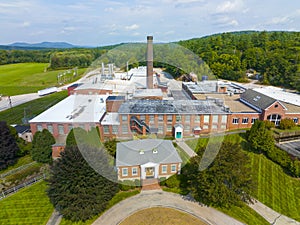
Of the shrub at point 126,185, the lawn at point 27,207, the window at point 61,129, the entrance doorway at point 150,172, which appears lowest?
the lawn at point 27,207

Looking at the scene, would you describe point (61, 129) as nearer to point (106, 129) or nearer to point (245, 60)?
point (106, 129)

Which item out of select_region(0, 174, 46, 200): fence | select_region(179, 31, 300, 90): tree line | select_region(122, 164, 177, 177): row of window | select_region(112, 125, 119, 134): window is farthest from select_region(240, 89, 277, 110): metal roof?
select_region(0, 174, 46, 200): fence

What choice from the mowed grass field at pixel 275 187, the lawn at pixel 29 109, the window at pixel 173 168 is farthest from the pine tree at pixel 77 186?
the lawn at pixel 29 109

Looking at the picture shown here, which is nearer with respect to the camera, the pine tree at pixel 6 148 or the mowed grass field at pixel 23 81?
the pine tree at pixel 6 148

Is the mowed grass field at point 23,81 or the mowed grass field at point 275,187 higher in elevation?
the mowed grass field at point 23,81

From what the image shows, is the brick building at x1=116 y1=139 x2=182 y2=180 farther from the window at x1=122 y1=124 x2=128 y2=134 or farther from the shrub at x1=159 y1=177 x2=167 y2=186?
the window at x1=122 y1=124 x2=128 y2=134

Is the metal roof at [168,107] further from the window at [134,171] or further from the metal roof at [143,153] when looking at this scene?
the window at [134,171]
